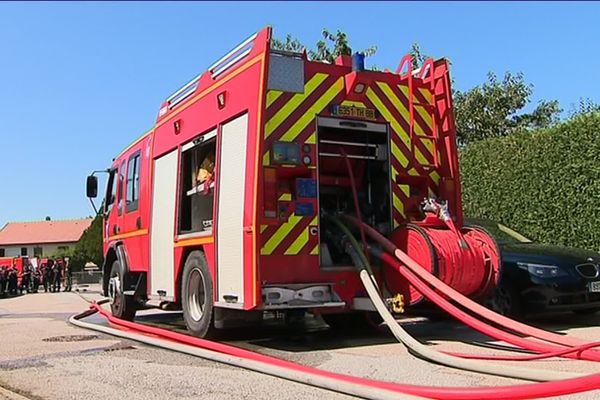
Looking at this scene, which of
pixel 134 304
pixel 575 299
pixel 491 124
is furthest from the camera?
pixel 491 124

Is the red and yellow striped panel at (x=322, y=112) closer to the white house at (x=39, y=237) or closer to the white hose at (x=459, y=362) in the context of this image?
the white hose at (x=459, y=362)

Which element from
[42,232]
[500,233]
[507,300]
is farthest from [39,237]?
[507,300]

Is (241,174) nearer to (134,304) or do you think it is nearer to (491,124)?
(134,304)

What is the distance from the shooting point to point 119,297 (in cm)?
1132

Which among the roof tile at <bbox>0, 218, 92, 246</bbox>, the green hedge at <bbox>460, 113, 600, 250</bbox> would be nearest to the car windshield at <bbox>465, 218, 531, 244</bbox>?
the green hedge at <bbox>460, 113, 600, 250</bbox>

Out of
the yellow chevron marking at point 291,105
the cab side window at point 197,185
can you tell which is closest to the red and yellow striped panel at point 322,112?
the yellow chevron marking at point 291,105

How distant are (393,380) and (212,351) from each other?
→ 2.24 meters

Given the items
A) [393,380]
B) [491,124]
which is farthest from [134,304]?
[491,124]

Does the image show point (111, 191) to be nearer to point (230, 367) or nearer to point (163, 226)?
point (163, 226)

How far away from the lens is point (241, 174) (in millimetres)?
7273

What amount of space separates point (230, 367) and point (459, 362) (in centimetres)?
217

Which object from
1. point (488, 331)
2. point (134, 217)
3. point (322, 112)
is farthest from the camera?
point (134, 217)

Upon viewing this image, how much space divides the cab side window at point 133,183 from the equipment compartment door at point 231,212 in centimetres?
354

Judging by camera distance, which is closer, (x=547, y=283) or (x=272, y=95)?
(x=272, y=95)
